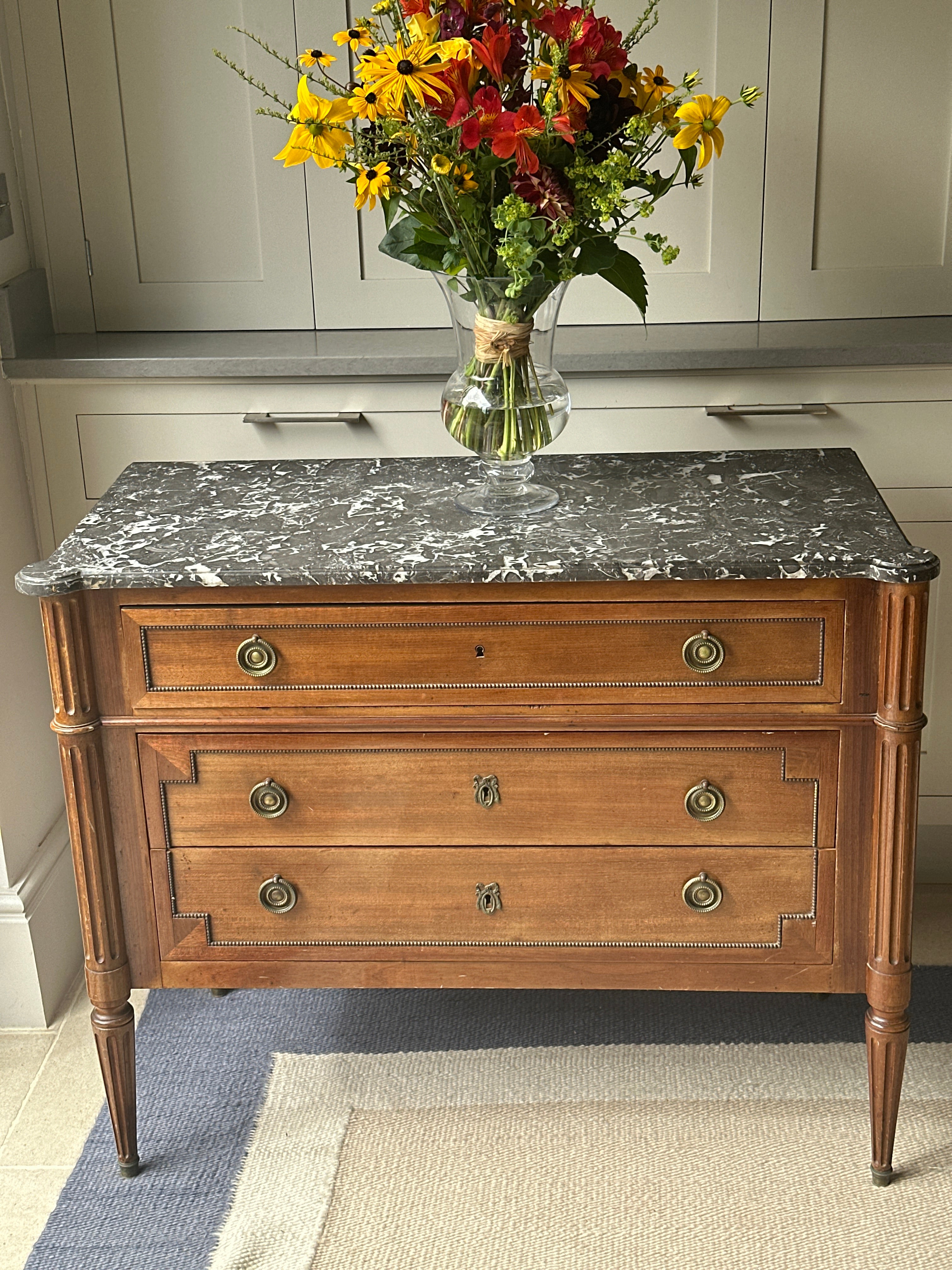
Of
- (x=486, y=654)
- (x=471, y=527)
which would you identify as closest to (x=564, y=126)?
(x=471, y=527)

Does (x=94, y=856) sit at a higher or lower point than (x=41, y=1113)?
higher

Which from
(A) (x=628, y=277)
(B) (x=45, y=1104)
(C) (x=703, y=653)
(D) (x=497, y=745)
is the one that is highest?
(A) (x=628, y=277)

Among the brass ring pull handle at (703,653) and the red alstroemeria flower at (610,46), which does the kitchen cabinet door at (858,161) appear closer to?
the red alstroemeria flower at (610,46)

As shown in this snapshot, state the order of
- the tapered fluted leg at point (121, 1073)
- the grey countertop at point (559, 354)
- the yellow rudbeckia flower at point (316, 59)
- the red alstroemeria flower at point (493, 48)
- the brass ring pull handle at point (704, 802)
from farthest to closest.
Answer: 1. the grey countertop at point (559, 354)
2. the tapered fluted leg at point (121, 1073)
3. the brass ring pull handle at point (704, 802)
4. the yellow rudbeckia flower at point (316, 59)
5. the red alstroemeria flower at point (493, 48)

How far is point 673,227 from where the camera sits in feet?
7.80

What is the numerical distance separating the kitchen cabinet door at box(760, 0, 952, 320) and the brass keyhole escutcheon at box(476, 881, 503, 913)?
121 cm

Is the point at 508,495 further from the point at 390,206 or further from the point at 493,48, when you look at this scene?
the point at 493,48

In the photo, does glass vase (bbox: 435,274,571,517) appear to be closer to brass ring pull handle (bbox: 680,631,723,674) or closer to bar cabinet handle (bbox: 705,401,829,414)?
brass ring pull handle (bbox: 680,631,723,674)

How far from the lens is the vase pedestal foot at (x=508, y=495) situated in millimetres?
1824

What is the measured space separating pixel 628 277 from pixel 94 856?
104 cm

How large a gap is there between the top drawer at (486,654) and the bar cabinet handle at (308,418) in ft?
2.18

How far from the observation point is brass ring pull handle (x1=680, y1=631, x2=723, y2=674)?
1671mm

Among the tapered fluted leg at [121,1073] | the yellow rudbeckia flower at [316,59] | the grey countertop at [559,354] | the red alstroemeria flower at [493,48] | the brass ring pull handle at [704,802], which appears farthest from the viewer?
the grey countertop at [559,354]

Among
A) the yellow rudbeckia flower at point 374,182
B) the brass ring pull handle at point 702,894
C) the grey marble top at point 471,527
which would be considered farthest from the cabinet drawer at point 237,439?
the brass ring pull handle at point 702,894
